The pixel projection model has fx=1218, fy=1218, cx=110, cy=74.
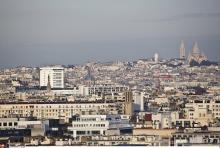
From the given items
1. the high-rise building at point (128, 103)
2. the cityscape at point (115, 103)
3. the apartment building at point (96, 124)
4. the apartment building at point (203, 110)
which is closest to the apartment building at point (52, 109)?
the cityscape at point (115, 103)

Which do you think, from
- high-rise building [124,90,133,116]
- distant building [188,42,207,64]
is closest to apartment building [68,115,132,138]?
high-rise building [124,90,133,116]

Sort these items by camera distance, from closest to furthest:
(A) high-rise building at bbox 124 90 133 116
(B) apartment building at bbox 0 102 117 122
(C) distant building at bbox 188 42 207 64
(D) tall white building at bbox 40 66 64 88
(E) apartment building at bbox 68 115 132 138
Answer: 1. (E) apartment building at bbox 68 115 132 138
2. (A) high-rise building at bbox 124 90 133 116
3. (B) apartment building at bbox 0 102 117 122
4. (C) distant building at bbox 188 42 207 64
5. (D) tall white building at bbox 40 66 64 88

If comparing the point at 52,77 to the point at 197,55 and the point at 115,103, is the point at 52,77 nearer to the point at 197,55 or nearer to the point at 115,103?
the point at 197,55

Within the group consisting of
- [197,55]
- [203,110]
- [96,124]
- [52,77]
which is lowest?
[96,124]

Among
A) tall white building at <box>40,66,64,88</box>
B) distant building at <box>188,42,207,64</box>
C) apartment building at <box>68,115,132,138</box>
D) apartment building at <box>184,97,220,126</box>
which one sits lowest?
apartment building at <box>68,115,132,138</box>

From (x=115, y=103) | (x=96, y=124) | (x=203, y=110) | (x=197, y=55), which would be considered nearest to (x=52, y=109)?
(x=115, y=103)

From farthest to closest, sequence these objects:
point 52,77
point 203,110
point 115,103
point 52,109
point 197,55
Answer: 1. point 52,77
2. point 197,55
3. point 115,103
4. point 52,109
5. point 203,110

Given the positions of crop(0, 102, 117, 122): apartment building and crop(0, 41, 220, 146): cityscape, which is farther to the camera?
crop(0, 102, 117, 122): apartment building

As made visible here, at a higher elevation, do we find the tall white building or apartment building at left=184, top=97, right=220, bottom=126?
the tall white building

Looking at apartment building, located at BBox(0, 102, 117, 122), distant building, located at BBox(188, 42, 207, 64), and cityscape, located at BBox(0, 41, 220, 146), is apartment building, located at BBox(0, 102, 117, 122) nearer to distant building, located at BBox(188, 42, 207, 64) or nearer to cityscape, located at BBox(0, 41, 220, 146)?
cityscape, located at BBox(0, 41, 220, 146)

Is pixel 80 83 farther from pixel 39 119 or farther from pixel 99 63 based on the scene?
pixel 39 119
